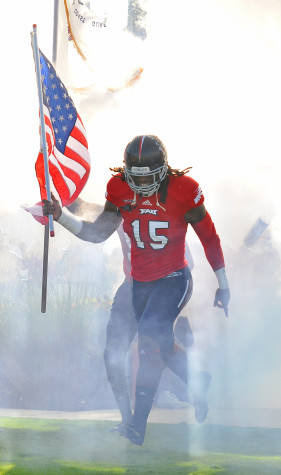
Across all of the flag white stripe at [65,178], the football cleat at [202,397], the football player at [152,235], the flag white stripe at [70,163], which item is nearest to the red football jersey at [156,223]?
the football player at [152,235]

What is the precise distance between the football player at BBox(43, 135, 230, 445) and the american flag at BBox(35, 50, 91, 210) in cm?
37

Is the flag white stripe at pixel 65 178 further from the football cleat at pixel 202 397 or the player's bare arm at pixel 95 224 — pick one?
the football cleat at pixel 202 397

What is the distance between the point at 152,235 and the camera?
5.79 m

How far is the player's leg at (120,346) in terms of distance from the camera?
19.8 ft

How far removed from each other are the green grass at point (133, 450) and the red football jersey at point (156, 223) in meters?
1.15

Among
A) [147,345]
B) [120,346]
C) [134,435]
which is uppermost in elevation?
[147,345]

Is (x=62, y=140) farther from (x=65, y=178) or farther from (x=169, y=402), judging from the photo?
(x=169, y=402)

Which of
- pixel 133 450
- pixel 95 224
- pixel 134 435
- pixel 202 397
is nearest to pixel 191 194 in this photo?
pixel 95 224

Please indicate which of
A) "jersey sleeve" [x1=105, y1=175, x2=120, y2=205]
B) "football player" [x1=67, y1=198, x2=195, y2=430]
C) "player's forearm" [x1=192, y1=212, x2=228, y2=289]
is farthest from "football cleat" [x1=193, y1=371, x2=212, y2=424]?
"jersey sleeve" [x1=105, y1=175, x2=120, y2=205]

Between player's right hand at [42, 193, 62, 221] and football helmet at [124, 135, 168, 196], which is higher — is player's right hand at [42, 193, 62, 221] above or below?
below

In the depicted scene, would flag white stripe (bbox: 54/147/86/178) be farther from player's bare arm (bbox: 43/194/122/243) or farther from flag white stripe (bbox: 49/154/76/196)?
player's bare arm (bbox: 43/194/122/243)

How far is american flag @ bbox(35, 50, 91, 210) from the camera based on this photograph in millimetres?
6062

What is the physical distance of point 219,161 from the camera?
34.0 ft

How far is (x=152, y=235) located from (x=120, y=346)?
864 mm
